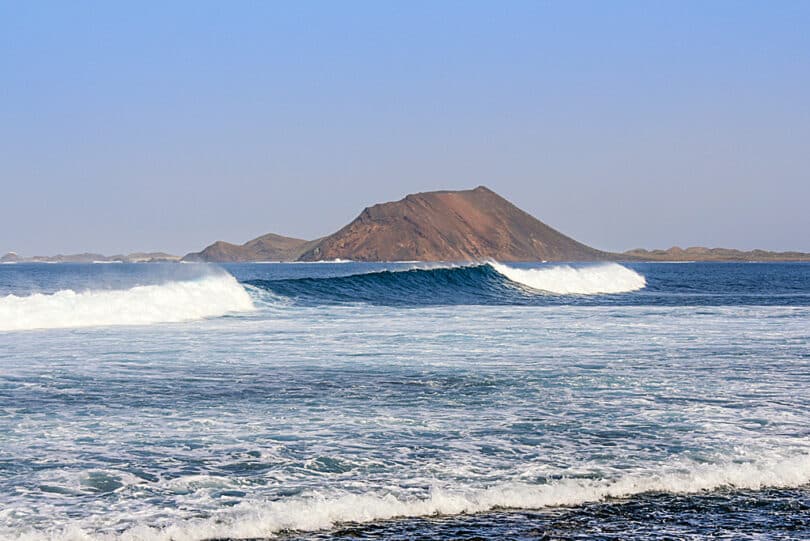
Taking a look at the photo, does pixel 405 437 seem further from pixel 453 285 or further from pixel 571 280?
pixel 571 280

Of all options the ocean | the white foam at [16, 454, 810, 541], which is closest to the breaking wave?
the ocean

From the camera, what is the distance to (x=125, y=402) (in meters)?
10.0

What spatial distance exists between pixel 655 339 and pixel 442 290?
27.0 metres

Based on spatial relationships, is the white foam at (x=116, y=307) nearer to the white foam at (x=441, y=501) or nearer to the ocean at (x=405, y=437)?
the ocean at (x=405, y=437)

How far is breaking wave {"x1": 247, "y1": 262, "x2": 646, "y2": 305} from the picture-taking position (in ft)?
124

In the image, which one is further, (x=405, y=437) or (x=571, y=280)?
(x=571, y=280)

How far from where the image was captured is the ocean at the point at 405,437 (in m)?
5.74

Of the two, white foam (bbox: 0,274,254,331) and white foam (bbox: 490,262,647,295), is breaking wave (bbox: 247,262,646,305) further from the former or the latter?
white foam (bbox: 0,274,254,331)

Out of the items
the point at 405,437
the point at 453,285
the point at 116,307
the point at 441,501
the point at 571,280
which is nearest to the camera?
the point at 441,501

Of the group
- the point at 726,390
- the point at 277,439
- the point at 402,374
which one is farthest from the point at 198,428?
the point at 726,390

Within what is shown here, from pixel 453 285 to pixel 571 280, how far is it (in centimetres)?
1157

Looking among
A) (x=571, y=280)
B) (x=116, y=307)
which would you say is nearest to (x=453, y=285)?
(x=571, y=280)

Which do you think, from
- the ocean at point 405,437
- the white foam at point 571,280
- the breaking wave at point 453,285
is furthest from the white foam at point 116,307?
the white foam at point 571,280

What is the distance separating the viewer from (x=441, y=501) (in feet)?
19.8
